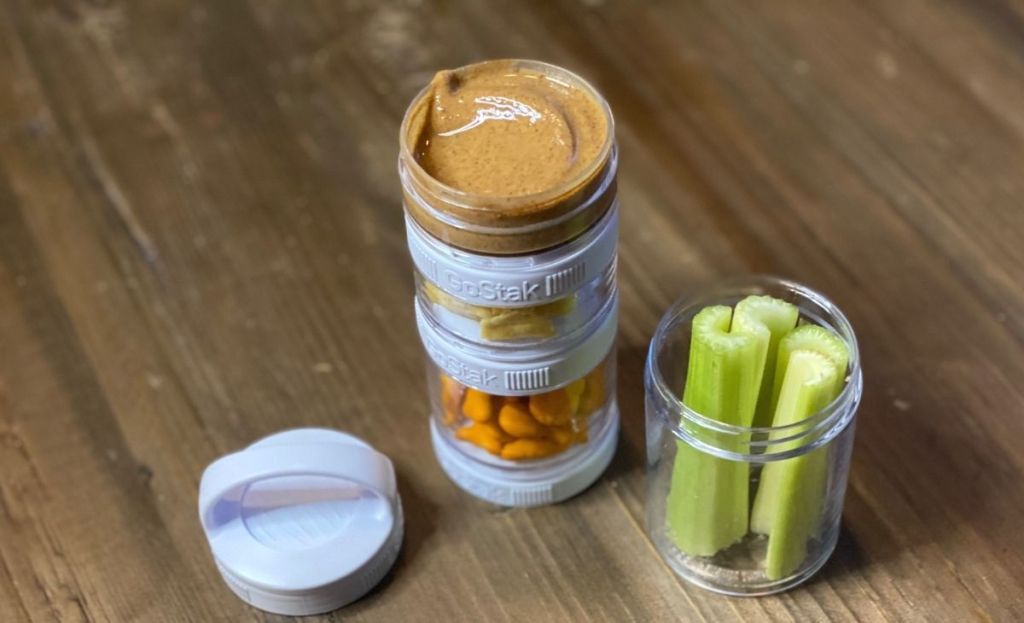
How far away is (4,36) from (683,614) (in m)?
0.64

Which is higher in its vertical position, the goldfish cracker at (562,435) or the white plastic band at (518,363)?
the white plastic band at (518,363)

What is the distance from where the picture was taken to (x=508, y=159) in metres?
0.53

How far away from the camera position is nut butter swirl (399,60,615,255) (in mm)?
509

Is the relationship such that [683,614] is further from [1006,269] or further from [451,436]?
[1006,269]

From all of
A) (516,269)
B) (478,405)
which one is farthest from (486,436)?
(516,269)

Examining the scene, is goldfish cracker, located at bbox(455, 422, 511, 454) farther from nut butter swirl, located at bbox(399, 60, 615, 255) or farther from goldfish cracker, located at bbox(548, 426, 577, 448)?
nut butter swirl, located at bbox(399, 60, 615, 255)

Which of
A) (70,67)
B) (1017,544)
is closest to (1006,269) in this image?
(1017,544)

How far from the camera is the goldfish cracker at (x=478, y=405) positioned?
599 mm

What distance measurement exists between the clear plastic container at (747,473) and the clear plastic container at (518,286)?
49 millimetres

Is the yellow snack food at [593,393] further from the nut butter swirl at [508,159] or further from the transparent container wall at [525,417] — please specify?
the nut butter swirl at [508,159]

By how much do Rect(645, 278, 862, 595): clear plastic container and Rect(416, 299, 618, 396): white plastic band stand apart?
28mm

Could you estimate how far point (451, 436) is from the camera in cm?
64

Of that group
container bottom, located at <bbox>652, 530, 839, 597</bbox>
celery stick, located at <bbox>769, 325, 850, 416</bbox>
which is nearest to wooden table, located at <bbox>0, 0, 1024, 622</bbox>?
container bottom, located at <bbox>652, 530, 839, 597</bbox>

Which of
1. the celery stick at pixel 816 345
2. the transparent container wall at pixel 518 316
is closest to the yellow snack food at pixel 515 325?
the transparent container wall at pixel 518 316
